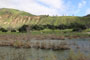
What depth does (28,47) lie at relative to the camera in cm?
3000

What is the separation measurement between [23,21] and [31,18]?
13.3 meters

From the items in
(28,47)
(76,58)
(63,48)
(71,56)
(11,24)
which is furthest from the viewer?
(11,24)

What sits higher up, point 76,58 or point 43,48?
point 76,58

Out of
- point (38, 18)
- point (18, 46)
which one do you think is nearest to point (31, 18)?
point (38, 18)

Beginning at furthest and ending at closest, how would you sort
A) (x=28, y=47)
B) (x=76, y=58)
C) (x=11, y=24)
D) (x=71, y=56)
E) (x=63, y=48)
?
(x=11, y=24), (x=28, y=47), (x=63, y=48), (x=71, y=56), (x=76, y=58)

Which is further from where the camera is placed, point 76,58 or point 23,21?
point 23,21

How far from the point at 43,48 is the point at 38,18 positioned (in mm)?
169686

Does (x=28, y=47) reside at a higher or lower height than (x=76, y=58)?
lower

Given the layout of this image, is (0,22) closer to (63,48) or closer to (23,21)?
(23,21)

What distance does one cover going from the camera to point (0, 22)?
18762cm

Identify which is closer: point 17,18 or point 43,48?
point 43,48

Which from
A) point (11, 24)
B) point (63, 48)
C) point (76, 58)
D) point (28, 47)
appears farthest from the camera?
point (11, 24)

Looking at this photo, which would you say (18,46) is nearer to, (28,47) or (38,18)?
(28,47)

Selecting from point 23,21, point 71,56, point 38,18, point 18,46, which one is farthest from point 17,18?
point 71,56
